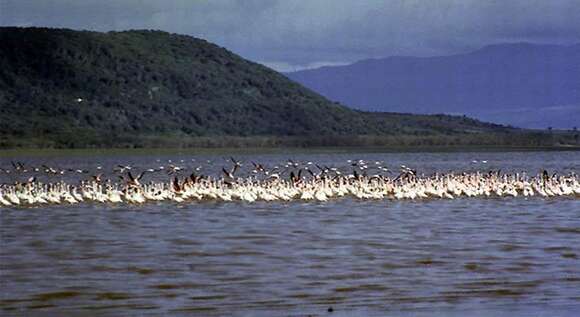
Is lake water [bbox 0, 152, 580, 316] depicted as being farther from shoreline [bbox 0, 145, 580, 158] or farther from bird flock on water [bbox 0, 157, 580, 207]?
shoreline [bbox 0, 145, 580, 158]

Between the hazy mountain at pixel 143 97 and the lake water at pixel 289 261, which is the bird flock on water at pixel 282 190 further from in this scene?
the hazy mountain at pixel 143 97

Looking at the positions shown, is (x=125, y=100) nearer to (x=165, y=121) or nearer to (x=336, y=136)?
(x=165, y=121)

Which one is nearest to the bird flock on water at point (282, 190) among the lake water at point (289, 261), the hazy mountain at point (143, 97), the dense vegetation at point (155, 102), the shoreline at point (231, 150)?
the lake water at point (289, 261)

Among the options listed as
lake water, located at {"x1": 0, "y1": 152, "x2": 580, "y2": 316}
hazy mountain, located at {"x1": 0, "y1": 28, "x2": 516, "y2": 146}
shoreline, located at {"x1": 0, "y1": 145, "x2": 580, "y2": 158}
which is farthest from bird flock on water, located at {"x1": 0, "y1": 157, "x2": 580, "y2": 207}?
hazy mountain, located at {"x1": 0, "y1": 28, "x2": 516, "y2": 146}

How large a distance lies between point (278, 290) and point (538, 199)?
74.9ft

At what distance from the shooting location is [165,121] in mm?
140375

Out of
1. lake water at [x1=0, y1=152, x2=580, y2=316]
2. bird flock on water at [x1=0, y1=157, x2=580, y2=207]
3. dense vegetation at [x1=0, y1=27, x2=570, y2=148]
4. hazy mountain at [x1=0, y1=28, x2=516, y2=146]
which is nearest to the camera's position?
lake water at [x1=0, y1=152, x2=580, y2=316]

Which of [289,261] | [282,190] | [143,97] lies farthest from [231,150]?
[289,261]

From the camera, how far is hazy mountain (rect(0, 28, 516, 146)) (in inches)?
5256

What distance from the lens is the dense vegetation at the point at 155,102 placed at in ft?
434

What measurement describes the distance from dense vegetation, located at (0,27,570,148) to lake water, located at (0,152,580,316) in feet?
279

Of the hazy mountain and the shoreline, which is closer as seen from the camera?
the shoreline

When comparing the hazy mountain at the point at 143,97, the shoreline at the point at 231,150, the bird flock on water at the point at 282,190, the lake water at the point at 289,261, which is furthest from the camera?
the hazy mountain at the point at 143,97

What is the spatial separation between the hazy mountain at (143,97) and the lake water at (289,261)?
286ft
